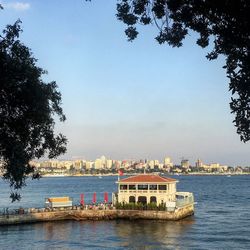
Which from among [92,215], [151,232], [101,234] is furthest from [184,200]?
[101,234]

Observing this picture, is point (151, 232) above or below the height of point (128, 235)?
above

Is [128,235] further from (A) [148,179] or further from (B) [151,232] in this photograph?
(A) [148,179]

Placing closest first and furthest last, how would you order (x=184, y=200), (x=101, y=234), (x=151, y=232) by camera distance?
1. (x=101, y=234)
2. (x=151, y=232)
3. (x=184, y=200)

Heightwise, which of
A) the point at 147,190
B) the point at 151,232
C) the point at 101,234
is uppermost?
the point at 147,190

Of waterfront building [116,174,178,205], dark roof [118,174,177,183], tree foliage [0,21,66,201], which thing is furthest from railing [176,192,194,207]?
tree foliage [0,21,66,201]

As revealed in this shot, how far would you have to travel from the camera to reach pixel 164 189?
67562 mm

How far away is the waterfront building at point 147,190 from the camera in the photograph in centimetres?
6744

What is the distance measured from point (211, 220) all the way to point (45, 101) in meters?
60.9

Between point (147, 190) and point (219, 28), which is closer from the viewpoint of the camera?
point (219, 28)

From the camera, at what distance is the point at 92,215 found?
2685 inches

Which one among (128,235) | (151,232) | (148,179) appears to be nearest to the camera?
(128,235)

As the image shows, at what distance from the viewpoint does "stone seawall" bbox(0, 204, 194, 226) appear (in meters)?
65.1

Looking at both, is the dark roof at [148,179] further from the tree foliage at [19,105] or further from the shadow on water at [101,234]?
the tree foliage at [19,105]

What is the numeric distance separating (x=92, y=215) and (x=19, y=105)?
5365 cm
